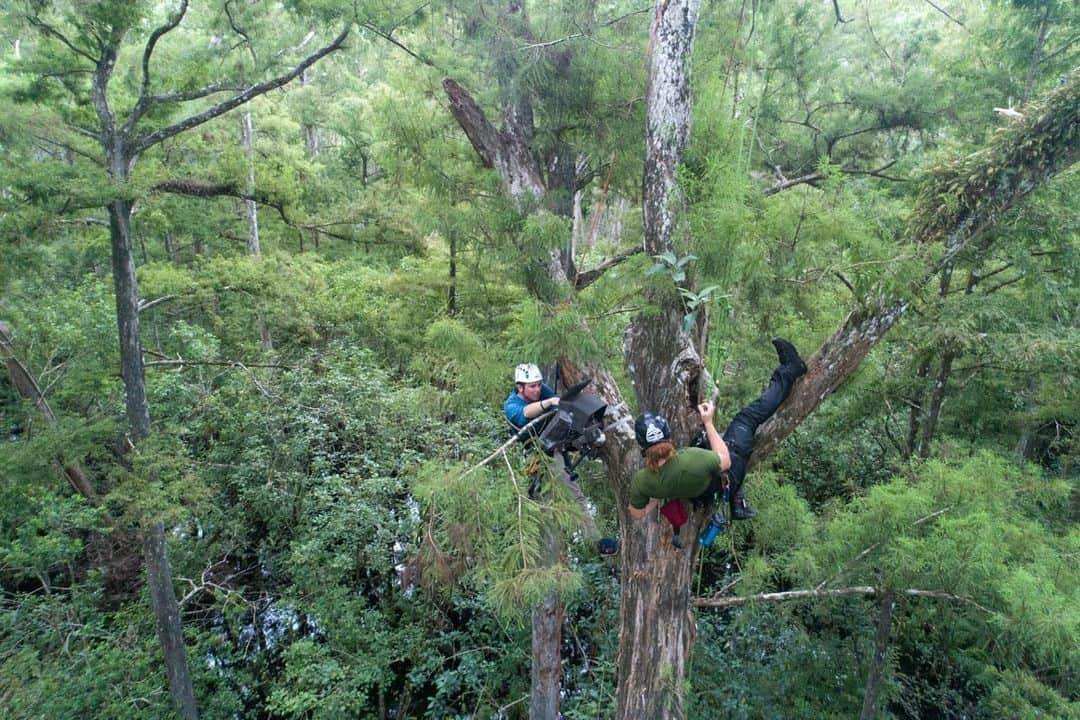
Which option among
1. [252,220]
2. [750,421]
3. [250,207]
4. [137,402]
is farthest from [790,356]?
[252,220]

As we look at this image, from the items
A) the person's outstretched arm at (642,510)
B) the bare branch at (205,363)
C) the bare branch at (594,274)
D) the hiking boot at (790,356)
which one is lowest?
the person's outstretched arm at (642,510)

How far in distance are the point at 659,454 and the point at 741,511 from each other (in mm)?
976

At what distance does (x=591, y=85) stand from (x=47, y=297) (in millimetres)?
9402

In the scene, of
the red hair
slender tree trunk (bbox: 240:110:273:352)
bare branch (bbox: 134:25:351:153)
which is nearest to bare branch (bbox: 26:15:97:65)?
bare branch (bbox: 134:25:351:153)

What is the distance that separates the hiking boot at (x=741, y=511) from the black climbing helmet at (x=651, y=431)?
3.10 feet

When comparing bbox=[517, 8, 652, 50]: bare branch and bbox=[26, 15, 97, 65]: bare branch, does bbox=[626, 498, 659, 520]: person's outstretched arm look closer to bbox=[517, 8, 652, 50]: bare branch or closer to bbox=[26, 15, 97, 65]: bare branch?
bbox=[517, 8, 652, 50]: bare branch

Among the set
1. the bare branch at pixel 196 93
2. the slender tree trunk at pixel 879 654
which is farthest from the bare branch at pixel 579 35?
the slender tree trunk at pixel 879 654

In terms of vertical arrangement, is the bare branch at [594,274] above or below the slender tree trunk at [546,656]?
above

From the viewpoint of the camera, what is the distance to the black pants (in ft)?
12.5

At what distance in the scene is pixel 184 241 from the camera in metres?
17.2

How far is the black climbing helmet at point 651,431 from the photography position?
345 centimetres

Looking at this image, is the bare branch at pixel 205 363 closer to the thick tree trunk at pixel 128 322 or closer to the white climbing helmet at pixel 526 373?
the thick tree trunk at pixel 128 322

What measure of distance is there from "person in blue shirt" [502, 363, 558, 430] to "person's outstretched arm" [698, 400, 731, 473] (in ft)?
3.21

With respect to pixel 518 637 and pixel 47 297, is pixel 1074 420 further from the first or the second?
A: pixel 47 297
